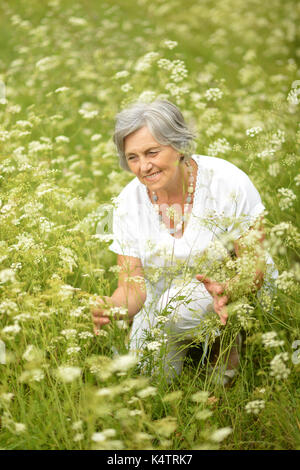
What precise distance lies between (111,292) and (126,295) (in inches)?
54.8

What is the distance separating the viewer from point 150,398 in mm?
2201

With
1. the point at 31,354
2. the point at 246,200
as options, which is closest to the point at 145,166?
the point at 246,200

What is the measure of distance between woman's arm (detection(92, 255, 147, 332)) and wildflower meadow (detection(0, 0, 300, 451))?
0.21ft

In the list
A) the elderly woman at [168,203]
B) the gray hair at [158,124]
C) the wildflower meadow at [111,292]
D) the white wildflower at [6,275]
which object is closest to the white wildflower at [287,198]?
the wildflower meadow at [111,292]

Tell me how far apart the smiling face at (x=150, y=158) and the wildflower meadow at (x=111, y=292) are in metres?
0.33

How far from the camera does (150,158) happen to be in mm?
2676

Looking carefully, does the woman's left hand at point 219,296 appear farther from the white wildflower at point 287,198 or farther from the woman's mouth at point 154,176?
the woman's mouth at point 154,176

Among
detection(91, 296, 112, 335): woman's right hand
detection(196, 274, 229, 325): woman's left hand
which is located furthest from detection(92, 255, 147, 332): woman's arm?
detection(196, 274, 229, 325): woman's left hand

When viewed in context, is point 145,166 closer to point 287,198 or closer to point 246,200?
point 246,200

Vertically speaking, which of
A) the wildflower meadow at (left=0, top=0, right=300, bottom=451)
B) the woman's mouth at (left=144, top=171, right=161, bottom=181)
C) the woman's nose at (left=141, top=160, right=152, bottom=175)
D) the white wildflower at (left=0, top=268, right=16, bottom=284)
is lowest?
the wildflower meadow at (left=0, top=0, right=300, bottom=451)

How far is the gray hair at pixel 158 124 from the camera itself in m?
2.66

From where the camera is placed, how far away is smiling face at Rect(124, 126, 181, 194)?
8.74ft

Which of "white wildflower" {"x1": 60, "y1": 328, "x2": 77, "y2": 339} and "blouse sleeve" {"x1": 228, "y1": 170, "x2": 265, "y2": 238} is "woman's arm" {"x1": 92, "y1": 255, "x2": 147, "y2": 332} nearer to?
"white wildflower" {"x1": 60, "y1": 328, "x2": 77, "y2": 339}

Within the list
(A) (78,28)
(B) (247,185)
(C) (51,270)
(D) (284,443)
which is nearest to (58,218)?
(C) (51,270)
